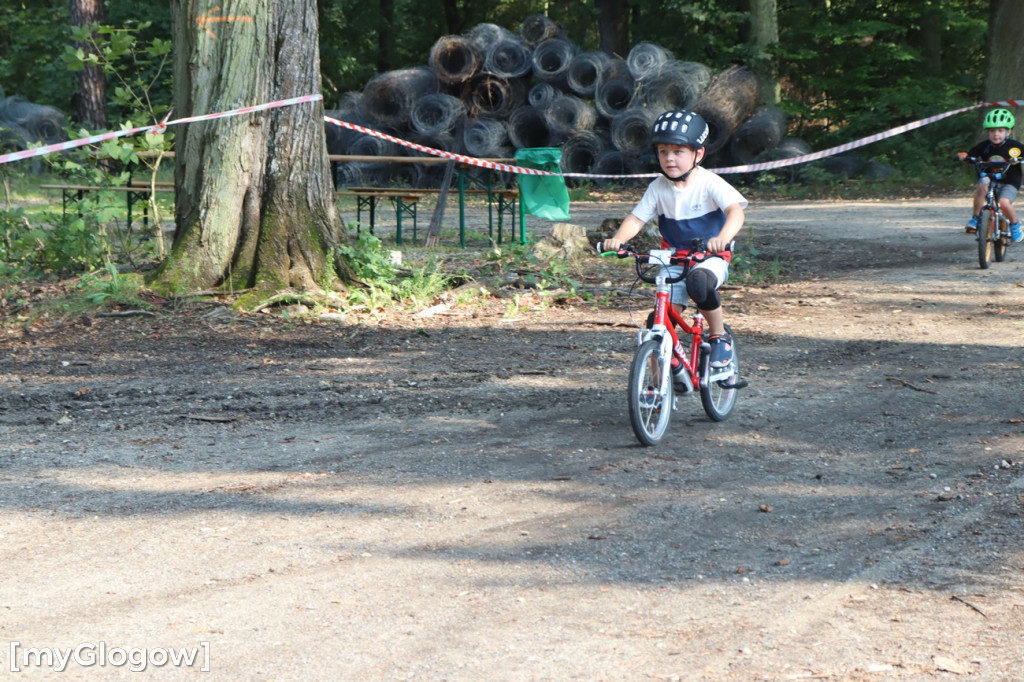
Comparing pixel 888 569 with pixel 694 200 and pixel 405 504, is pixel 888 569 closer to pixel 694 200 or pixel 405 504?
pixel 405 504

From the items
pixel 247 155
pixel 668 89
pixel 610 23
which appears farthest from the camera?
pixel 610 23

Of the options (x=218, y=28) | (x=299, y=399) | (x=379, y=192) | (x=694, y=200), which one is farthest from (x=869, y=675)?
(x=379, y=192)

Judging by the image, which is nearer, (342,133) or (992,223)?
(992,223)

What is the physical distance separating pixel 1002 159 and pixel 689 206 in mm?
7319

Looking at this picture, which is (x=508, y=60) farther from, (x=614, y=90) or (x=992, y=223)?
(x=992, y=223)

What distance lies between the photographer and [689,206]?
19.6 feet

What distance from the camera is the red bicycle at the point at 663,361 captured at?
18.3 feet

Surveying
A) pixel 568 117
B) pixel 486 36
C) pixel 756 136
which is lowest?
pixel 756 136

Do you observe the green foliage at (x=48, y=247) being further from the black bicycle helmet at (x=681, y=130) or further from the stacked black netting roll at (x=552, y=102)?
the stacked black netting roll at (x=552, y=102)

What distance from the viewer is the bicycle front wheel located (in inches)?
217

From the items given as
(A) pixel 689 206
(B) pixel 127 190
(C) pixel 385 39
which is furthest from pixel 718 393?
(C) pixel 385 39

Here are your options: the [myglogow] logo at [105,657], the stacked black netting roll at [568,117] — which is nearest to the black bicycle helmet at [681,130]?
the [myglogow] logo at [105,657]

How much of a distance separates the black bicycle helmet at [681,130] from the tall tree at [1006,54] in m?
18.9

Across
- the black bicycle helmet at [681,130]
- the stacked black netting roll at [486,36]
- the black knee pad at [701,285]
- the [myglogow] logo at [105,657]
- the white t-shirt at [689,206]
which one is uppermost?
the stacked black netting roll at [486,36]
